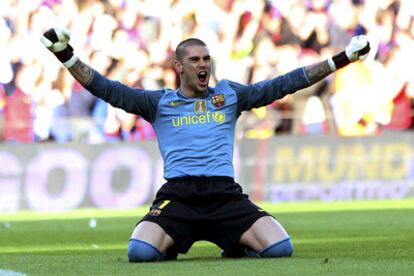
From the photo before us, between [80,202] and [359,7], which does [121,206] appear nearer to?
[80,202]

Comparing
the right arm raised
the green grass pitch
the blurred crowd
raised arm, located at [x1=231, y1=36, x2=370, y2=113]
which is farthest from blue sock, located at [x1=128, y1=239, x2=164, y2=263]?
the blurred crowd

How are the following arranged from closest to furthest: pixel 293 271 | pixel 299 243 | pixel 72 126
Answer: pixel 293 271
pixel 299 243
pixel 72 126

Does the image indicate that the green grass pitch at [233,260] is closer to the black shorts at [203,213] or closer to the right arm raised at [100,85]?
the black shorts at [203,213]

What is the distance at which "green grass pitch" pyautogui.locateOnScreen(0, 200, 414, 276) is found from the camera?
27.9 ft

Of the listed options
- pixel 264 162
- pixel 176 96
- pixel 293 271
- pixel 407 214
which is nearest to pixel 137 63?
pixel 264 162

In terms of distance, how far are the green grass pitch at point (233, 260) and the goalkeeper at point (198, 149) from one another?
198 millimetres

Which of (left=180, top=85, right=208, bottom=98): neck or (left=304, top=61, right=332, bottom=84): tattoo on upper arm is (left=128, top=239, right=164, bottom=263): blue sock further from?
(left=304, top=61, right=332, bottom=84): tattoo on upper arm

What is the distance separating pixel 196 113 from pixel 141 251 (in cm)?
123

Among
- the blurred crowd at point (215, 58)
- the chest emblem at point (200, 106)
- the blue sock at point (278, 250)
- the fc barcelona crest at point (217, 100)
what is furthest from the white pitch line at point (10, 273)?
the blurred crowd at point (215, 58)

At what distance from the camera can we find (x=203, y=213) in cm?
945

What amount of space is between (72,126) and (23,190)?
2.15 metres

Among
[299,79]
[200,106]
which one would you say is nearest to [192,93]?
[200,106]

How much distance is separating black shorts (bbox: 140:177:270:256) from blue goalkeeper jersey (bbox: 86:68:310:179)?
12cm

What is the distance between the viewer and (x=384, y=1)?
990 inches
